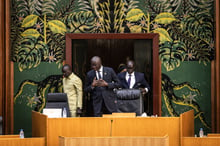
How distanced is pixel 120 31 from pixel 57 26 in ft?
4.51

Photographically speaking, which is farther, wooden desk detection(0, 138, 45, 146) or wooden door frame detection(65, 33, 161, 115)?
wooden door frame detection(65, 33, 161, 115)

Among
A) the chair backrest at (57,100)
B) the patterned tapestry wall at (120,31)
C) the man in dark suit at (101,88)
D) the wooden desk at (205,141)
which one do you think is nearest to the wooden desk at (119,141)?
the wooden desk at (205,141)

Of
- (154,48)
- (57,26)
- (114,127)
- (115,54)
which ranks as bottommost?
(114,127)

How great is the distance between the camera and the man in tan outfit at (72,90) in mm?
7878

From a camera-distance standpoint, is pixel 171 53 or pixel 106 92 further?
pixel 171 53

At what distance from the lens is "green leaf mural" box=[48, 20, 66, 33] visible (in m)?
9.21

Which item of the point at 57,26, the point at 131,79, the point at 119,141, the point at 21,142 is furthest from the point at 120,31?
the point at 119,141

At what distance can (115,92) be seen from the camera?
25.2 ft

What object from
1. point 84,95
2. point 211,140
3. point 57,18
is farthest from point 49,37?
point 211,140

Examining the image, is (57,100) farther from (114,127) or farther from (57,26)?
(57,26)

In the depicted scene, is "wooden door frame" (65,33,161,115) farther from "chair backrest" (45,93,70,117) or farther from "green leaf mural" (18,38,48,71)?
"chair backrest" (45,93,70,117)

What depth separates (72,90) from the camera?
798 cm

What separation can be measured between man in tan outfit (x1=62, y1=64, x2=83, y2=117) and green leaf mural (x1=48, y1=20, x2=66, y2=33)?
1.55m

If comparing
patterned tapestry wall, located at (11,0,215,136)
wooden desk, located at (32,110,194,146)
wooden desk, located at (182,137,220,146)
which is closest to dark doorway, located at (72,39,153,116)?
patterned tapestry wall, located at (11,0,215,136)
